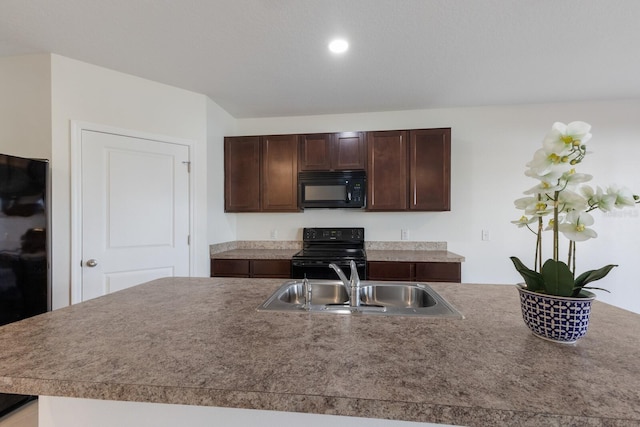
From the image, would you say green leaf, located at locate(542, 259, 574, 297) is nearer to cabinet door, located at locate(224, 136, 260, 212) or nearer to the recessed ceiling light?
the recessed ceiling light

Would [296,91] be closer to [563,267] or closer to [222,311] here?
[222,311]

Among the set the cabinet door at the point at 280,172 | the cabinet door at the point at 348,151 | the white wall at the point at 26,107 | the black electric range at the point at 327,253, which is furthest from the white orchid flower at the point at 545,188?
the white wall at the point at 26,107

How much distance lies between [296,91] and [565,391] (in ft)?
8.99

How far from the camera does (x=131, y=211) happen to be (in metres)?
2.40

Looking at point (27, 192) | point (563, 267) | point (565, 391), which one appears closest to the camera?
point (565, 391)

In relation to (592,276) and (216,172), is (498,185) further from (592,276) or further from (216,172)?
(216,172)

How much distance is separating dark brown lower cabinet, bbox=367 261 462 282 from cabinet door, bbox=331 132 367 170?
1.08 meters

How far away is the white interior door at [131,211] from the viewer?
87.0 inches

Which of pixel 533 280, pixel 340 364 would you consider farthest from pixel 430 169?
pixel 340 364

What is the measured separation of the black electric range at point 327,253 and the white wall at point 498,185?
137mm

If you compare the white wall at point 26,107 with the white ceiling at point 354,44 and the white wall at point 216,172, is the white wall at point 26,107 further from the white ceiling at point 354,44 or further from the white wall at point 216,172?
the white wall at point 216,172

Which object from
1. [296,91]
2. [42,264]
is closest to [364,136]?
[296,91]

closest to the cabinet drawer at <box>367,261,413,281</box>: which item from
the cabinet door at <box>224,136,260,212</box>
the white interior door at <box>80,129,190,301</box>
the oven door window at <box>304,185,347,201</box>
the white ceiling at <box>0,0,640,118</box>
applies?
the oven door window at <box>304,185,347,201</box>

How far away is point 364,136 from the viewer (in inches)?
117
